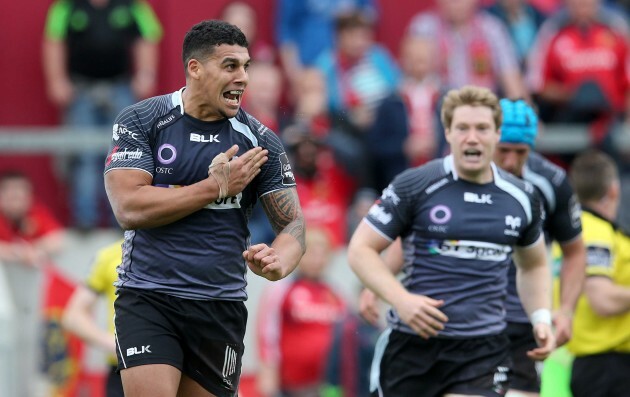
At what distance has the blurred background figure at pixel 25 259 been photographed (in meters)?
12.8

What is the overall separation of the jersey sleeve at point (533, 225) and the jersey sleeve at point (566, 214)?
64 centimetres

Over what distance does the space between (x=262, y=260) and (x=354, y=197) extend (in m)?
7.24

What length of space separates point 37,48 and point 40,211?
2539mm

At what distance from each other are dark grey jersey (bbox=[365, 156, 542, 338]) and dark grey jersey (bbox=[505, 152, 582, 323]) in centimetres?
74

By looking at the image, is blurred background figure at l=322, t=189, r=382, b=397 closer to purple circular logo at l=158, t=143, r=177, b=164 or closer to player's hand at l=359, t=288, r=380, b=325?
player's hand at l=359, t=288, r=380, b=325

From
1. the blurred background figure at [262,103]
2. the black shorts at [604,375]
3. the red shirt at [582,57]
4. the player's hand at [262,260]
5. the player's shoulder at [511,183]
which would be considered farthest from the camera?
the red shirt at [582,57]

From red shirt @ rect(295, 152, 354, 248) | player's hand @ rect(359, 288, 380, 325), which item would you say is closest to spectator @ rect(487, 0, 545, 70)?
red shirt @ rect(295, 152, 354, 248)

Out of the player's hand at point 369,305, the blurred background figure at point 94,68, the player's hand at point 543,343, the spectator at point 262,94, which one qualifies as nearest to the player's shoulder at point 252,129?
the player's hand at point 369,305

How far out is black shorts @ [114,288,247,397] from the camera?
6.50m

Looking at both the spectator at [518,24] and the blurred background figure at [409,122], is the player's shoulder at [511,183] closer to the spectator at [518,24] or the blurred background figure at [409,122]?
the blurred background figure at [409,122]

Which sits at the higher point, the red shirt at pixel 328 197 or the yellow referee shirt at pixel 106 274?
the red shirt at pixel 328 197

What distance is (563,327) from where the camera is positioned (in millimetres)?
8125

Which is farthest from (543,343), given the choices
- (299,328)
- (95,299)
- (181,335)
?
(299,328)

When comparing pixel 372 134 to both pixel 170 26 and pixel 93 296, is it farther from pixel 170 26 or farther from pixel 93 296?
pixel 93 296
